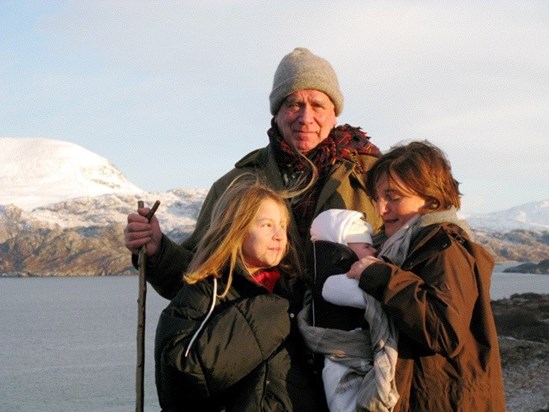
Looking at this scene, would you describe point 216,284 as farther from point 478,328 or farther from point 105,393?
point 105,393

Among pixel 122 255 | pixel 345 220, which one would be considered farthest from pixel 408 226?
pixel 122 255

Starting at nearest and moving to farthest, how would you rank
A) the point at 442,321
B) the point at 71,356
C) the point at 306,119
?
the point at 442,321
the point at 306,119
the point at 71,356

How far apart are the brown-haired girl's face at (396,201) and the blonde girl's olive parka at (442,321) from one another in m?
0.17

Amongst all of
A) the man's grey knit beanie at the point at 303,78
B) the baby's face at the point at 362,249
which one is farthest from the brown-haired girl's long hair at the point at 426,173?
the man's grey knit beanie at the point at 303,78

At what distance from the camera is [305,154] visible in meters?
4.90

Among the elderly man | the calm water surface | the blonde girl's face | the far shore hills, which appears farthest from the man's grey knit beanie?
the far shore hills

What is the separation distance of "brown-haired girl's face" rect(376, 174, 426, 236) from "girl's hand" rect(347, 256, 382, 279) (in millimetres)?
318

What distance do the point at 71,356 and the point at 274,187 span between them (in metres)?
44.6

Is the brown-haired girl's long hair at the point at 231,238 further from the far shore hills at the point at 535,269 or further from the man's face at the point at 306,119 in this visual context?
the far shore hills at the point at 535,269

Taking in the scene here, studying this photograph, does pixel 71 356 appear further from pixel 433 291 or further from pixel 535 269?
pixel 535 269

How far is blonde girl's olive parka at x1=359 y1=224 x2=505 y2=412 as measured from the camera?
3301 mm

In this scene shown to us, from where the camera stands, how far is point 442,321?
3.30 m

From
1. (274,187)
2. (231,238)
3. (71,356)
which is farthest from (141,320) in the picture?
(71,356)

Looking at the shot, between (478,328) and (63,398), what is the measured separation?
33283 mm
